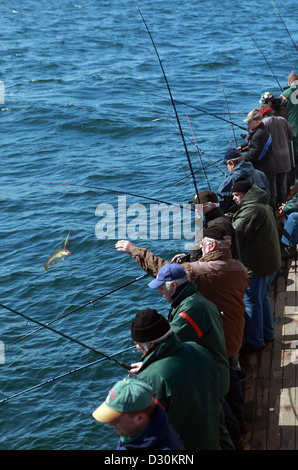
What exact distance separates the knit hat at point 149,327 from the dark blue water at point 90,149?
1957mm

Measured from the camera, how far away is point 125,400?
3.06m

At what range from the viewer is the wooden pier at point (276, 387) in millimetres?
4871

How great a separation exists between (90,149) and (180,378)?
13208mm

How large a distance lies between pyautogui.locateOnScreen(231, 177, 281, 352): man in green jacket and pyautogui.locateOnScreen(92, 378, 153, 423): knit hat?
2690 mm

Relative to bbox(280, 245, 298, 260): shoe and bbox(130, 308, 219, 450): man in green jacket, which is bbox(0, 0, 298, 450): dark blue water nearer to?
bbox(130, 308, 219, 450): man in green jacket

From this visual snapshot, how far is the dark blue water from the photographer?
8359mm

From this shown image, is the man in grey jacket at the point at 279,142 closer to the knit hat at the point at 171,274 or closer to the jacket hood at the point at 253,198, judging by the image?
the jacket hood at the point at 253,198

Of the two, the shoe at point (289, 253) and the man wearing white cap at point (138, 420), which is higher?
the man wearing white cap at point (138, 420)

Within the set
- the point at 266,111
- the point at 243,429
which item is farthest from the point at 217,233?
the point at 266,111

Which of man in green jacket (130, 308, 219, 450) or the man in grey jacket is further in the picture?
the man in grey jacket

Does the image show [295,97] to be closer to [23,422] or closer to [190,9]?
[23,422]

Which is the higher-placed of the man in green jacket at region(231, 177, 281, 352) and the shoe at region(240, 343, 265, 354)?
the man in green jacket at region(231, 177, 281, 352)

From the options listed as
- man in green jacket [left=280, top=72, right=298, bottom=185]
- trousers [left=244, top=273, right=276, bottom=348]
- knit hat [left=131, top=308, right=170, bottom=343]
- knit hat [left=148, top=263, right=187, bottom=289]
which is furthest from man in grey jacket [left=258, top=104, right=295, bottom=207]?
knit hat [left=131, top=308, right=170, bottom=343]

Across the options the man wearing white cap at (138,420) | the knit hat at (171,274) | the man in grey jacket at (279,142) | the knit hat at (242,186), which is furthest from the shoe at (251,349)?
the man wearing white cap at (138,420)
